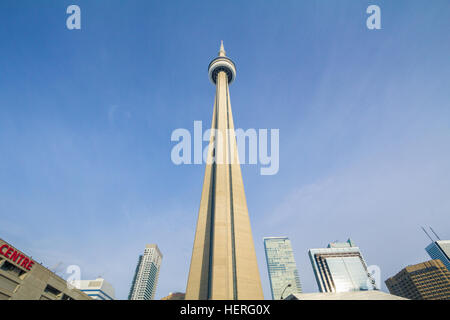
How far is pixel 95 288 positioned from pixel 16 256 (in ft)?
524

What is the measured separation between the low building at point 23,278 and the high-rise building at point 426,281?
18146cm

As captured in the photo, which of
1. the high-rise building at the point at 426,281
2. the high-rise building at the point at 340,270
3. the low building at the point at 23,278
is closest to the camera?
the low building at the point at 23,278

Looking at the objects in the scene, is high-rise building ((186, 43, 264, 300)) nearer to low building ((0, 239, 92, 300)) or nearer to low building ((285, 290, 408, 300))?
low building ((285, 290, 408, 300))

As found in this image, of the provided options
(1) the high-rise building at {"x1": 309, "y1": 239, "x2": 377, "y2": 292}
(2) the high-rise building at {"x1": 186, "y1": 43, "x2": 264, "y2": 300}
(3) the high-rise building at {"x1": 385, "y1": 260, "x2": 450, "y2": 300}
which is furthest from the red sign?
(3) the high-rise building at {"x1": 385, "y1": 260, "x2": 450, "y2": 300}

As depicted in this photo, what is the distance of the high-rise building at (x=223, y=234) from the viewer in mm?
33438

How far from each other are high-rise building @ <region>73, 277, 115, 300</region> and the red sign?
493 ft

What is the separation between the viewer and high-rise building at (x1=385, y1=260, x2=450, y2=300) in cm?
12975

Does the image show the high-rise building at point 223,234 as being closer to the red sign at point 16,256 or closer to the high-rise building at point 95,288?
the red sign at point 16,256

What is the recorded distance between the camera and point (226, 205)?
42.4 m

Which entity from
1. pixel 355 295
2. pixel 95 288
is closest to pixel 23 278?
pixel 355 295

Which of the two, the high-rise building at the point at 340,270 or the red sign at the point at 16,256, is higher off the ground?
the high-rise building at the point at 340,270

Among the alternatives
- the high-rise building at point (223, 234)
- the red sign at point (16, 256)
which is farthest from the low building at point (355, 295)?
the red sign at point (16, 256)

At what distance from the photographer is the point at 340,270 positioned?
6201 inches
